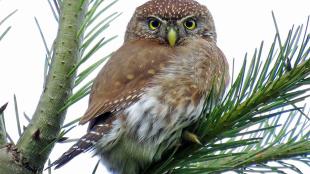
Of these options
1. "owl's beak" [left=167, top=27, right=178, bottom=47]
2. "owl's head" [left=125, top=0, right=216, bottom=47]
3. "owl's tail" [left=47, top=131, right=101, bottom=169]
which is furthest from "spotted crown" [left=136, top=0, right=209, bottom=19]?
"owl's tail" [left=47, top=131, right=101, bottom=169]

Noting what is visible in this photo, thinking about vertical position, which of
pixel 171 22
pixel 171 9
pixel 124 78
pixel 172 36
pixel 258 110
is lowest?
pixel 258 110

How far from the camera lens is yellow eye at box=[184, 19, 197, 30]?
14.5 feet

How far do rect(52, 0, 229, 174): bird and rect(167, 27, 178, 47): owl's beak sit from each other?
285 millimetres

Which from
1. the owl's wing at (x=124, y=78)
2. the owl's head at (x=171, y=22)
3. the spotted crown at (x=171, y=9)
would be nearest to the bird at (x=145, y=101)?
the owl's wing at (x=124, y=78)

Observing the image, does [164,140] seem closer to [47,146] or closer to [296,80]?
[47,146]

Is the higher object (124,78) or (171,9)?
(171,9)

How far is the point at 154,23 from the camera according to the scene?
455 cm

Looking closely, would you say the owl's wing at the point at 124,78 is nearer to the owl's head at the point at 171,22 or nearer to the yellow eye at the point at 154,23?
the owl's head at the point at 171,22

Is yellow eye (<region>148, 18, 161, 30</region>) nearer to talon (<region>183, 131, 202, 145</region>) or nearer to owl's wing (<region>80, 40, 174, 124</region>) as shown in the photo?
owl's wing (<region>80, 40, 174, 124</region>)

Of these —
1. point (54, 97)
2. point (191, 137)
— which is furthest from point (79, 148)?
point (191, 137)

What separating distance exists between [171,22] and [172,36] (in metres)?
0.29

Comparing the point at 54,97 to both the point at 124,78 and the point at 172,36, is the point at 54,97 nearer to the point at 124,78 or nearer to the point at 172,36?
the point at 124,78

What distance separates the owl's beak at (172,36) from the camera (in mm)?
3953

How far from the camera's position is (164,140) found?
291 centimetres
